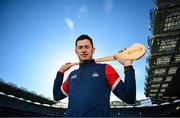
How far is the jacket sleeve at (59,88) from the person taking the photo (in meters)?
2.85

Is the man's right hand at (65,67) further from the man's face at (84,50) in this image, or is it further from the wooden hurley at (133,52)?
the wooden hurley at (133,52)

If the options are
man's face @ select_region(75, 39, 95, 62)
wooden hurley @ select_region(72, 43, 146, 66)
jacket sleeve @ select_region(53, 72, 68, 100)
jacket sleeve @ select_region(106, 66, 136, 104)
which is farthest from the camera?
jacket sleeve @ select_region(53, 72, 68, 100)

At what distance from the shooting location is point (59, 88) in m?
2.88

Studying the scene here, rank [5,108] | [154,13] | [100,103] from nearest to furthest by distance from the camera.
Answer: [100,103] < [154,13] < [5,108]

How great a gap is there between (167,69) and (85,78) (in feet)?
102

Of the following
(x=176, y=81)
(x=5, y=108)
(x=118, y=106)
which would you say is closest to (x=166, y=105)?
(x=118, y=106)

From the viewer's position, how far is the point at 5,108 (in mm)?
43156

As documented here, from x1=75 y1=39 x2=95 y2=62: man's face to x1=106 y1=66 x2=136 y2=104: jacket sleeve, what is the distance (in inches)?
12.2

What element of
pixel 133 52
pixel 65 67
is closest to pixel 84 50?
pixel 65 67

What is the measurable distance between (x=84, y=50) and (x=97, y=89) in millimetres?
439

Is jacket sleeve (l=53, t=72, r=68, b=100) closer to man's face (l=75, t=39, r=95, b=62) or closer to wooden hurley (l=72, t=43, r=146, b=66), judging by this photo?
man's face (l=75, t=39, r=95, b=62)

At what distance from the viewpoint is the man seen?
2.38 m

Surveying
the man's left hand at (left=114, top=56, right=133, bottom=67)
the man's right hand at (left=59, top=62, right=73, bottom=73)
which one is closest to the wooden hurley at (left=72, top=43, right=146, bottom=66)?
the man's left hand at (left=114, top=56, right=133, bottom=67)

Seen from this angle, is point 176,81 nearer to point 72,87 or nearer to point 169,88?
point 169,88
